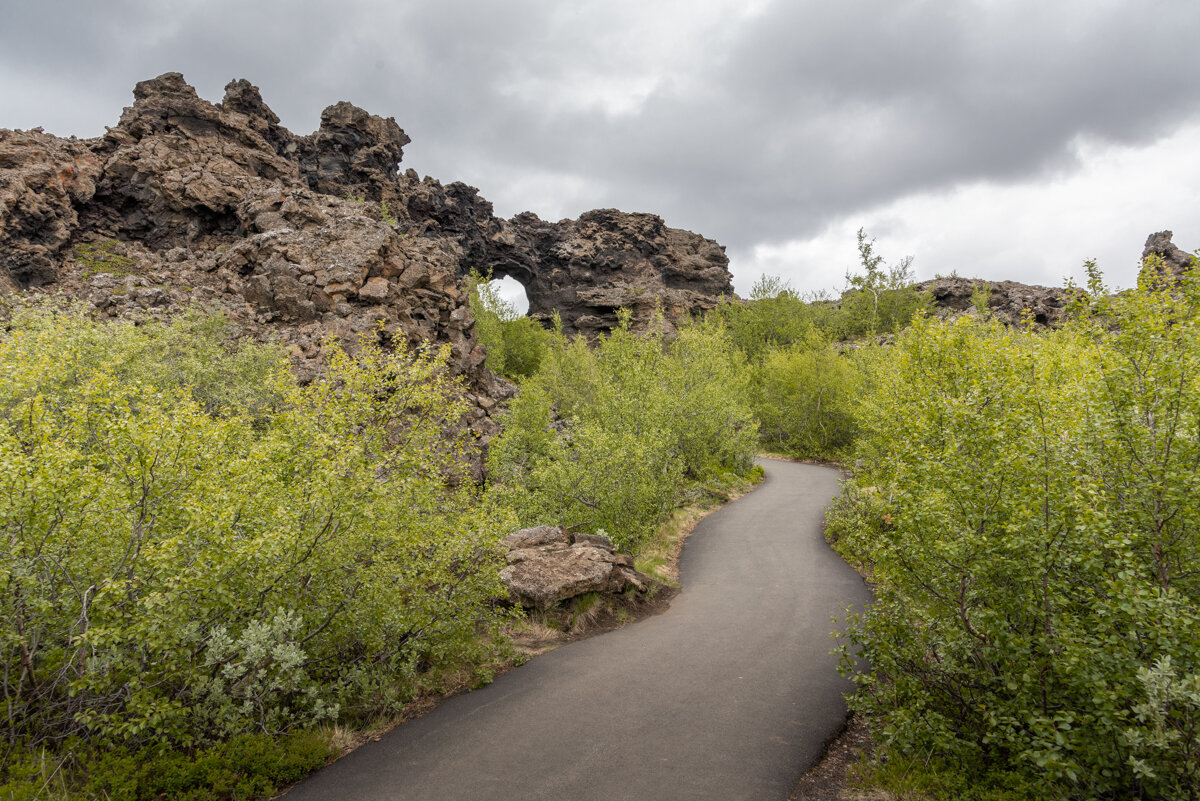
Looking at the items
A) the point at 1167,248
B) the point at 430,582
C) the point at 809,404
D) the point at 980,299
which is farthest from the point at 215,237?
the point at 1167,248

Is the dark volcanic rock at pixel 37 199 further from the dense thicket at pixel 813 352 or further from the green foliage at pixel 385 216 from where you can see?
the dense thicket at pixel 813 352

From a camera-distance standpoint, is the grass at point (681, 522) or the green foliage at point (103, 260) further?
the green foliage at point (103, 260)

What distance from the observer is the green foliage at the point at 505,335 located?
2267 inches

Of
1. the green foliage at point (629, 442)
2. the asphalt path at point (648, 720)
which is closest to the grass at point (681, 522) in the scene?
the green foliage at point (629, 442)

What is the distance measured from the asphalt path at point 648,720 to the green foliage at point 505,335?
46.6m

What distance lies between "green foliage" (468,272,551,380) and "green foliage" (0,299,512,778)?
155ft

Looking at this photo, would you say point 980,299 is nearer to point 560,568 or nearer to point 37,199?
point 560,568

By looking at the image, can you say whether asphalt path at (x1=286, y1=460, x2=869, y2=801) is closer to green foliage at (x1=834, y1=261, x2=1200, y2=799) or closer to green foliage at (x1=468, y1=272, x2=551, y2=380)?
green foliage at (x1=834, y1=261, x2=1200, y2=799)

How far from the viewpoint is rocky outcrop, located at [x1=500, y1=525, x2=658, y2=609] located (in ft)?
43.2

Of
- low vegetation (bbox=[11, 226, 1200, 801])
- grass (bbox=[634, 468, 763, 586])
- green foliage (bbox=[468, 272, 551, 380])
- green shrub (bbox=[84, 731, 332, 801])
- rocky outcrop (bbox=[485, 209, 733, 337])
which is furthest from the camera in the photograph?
rocky outcrop (bbox=[485, 209, 733, 337])

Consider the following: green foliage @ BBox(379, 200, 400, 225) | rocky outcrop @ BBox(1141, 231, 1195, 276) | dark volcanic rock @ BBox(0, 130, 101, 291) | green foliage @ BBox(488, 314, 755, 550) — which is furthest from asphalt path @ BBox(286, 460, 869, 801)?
rocky outcrop @ BBox(1141, 231, 1195, 276)

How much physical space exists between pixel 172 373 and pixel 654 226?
80.7 metres

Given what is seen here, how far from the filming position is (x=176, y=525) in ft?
25.9

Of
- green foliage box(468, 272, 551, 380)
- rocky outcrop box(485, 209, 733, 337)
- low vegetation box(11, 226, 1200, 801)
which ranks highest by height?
rocky outcrop box(485, 209, 733, 337)
